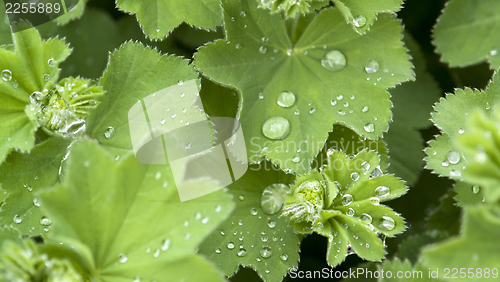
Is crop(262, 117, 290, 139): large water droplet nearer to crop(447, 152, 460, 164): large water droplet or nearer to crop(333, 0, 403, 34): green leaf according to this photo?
crop(333, 0, 403, 34): green leaf

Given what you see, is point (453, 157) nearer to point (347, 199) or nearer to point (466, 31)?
point (347, 199)

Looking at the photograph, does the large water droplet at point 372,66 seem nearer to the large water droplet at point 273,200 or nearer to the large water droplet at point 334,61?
the large water droplet at point 334,61

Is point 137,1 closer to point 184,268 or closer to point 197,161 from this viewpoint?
point 197,161

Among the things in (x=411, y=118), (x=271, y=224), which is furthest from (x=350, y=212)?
(x=411, y=118)

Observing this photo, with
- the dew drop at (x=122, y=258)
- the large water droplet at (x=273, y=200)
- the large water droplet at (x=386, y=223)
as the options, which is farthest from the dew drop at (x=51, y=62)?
the large water droplet at (x=386, y=223)

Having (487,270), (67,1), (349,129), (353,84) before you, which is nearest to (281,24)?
(353,84)

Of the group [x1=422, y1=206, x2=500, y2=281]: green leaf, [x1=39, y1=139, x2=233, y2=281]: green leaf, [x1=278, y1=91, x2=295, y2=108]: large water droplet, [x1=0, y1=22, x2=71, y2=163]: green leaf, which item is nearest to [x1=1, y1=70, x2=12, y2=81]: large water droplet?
[x1=0, y1=22, x2=71, y2=163]: green leaf
